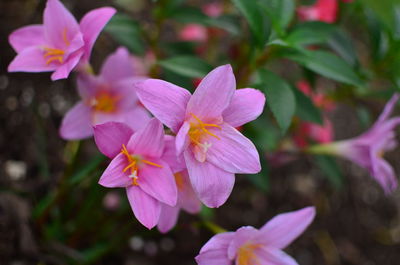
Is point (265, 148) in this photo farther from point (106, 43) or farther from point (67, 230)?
point (106, 43)

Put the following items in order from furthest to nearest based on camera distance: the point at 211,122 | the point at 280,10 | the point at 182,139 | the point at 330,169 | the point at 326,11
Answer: the point at 330,169
the point at 326,11
the point at 280,10
the point at 211,122
the point at 182,139

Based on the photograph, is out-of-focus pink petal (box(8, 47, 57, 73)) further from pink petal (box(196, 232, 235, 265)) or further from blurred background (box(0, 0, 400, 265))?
pink petal (box(196, 232, 235, 265))

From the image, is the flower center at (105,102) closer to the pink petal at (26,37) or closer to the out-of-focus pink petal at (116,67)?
the out-of-focus pink petal at (116,67)

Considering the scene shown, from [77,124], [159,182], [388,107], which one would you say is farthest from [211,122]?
[388,107]

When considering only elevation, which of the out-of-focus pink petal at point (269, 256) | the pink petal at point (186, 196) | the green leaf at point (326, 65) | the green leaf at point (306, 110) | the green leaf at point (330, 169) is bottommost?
the green leaf at point (330, 169)

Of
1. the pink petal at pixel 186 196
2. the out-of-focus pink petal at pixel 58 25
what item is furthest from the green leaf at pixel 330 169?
the out-of-focus pink petal at pixel 58 25

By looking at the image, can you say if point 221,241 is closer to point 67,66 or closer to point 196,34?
point 67,66

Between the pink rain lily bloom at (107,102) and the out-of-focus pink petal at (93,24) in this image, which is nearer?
the out-of-focus pink petal at (93,24)
